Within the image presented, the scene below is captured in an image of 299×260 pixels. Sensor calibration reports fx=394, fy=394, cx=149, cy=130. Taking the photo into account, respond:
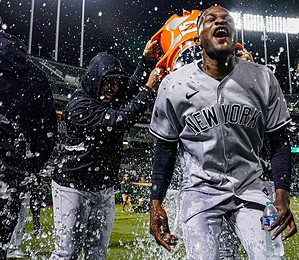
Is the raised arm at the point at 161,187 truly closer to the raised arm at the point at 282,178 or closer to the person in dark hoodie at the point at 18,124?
the raised arm at the point at 282,178

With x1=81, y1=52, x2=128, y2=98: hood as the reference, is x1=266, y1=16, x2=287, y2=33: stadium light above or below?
below

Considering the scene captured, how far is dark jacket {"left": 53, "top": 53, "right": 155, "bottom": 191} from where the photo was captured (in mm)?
2982

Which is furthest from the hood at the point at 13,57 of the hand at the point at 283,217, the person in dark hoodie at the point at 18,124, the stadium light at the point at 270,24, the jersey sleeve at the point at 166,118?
the stadium light at the point at 270,24

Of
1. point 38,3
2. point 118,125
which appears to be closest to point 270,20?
Answer: point 38,3

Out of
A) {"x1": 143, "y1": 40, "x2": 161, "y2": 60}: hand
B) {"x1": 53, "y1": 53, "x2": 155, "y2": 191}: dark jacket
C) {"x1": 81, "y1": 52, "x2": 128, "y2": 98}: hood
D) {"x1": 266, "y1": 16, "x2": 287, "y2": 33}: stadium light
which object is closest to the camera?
{"x1": 53, "y1": 53, "x2": 155, "y2": 191}: dark jacket

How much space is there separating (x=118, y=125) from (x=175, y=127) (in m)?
0.82

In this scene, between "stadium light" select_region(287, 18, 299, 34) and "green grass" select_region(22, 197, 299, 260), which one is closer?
"green grass" select_region(22, 197, 299, 260)

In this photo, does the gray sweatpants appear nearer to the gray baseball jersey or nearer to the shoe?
the gray baseball jersey

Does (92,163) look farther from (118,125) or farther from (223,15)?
(223,15)

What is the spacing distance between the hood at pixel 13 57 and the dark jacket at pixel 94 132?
2.71 feet

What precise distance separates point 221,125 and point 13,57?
1.21 meters

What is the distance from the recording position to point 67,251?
279 centimetres

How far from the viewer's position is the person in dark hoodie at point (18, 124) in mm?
2105

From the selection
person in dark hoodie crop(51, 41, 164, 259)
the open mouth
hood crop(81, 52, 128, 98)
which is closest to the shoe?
person in dark hoodie crop(51, 41, 164, 259)
